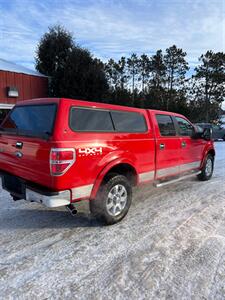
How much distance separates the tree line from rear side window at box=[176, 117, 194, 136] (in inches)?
627

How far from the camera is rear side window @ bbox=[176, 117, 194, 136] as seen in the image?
19.0ft

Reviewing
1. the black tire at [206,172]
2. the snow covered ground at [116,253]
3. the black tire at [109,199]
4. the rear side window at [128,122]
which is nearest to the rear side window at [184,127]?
the black tire at [206,172]

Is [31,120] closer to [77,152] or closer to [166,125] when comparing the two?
[77,152]

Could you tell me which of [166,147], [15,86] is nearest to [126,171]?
[166,147]

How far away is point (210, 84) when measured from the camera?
3161 cm

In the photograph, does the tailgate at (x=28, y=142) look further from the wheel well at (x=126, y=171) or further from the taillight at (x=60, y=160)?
the wheel well at (x=126, y=171)

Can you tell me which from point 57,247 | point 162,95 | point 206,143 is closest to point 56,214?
point 57,247

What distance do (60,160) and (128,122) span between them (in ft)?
5.39

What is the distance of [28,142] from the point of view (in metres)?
3.57

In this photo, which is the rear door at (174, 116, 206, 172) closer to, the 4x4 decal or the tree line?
the 4x4 decal

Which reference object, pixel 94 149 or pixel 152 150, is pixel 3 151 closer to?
pixel 94 149

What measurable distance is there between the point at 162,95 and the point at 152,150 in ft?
99.4

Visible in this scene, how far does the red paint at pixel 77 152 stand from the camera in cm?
332

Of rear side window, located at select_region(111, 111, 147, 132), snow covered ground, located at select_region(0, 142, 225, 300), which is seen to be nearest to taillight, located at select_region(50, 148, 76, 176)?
snow covered ground, located at select_region(0, 142, 225, 300)
